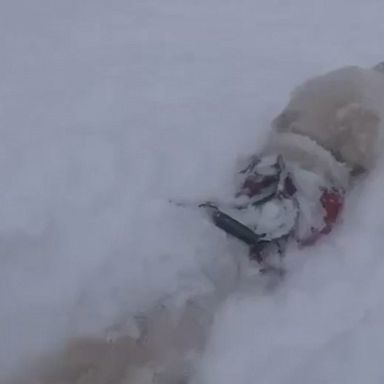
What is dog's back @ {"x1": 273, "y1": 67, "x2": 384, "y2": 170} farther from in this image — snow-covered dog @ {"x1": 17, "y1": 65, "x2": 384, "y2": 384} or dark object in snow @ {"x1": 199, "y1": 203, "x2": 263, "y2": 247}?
dark object in snow @ {"x1": 199, "y1": 203, "x2": 263, "y2": 247}

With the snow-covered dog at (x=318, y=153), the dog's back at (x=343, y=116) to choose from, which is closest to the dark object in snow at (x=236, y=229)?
the snow-covered dog at (x=318, y=153)

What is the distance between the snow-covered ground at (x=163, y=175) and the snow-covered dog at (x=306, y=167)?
0.15 ft

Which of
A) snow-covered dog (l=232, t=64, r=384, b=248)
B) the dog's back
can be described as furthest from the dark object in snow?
the dog's back

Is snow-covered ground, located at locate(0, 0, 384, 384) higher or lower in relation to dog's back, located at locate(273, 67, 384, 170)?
lower

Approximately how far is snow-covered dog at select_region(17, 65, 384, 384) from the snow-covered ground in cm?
5

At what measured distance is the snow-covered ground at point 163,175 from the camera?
5.07 feet

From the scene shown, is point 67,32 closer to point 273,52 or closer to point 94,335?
point 273,52

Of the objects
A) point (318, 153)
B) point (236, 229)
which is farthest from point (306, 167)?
point (236, 229)

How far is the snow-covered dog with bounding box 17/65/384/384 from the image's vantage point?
4.83 feet

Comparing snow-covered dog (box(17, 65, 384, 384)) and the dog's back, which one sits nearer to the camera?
snow-covered dog (box(17, 65, 384, 384))

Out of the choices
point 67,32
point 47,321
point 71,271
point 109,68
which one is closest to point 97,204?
point 71,271

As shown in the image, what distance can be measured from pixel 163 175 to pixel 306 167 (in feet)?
0.94

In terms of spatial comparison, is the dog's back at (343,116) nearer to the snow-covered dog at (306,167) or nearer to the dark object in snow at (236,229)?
the snow-covered dog at (306,167)

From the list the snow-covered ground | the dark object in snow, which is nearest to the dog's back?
the snow-covered ground
